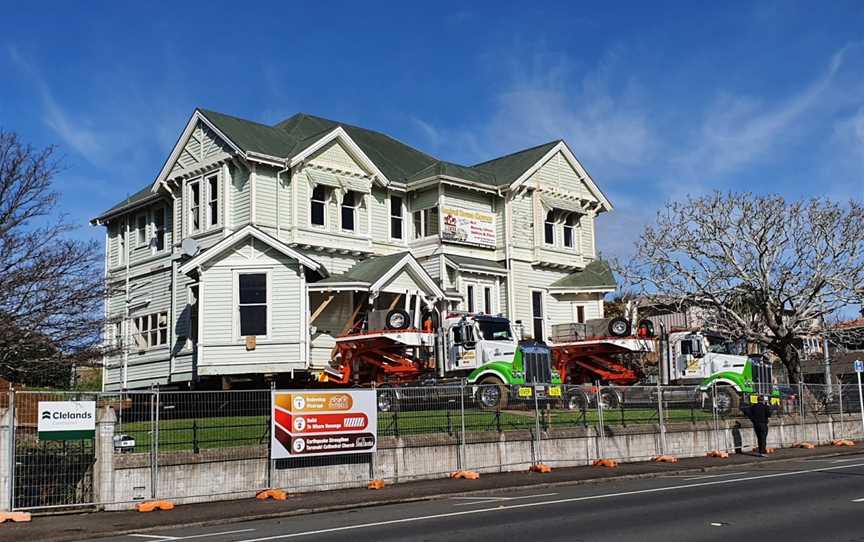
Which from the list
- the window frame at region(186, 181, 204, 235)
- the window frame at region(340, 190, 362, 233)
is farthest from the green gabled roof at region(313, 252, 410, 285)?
the window frame at region(186, 181, 204, 235)

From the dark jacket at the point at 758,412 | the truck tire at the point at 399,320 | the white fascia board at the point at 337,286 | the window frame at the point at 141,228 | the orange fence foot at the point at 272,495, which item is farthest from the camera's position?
the window frame at the point at 141,228

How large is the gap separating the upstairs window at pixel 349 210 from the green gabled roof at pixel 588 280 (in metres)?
8.75

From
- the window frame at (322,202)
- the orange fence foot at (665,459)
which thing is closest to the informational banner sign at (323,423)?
the orange fence foot at (665,459)

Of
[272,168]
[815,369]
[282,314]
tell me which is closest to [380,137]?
[272,168]

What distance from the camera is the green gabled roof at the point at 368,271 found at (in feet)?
99.1

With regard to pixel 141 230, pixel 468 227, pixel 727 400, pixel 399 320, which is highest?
pixel 141 230

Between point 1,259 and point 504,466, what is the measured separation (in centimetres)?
1213

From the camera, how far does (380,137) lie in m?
40.2

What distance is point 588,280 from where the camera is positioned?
37.4m

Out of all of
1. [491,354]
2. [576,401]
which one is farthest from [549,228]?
[576,401]

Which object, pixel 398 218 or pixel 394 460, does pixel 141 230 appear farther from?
pixel 394 460

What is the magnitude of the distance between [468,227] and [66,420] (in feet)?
69.6

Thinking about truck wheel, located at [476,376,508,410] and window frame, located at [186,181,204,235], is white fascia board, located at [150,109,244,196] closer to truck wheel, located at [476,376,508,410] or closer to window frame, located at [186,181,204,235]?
window frame, located at [186,181,204,235]

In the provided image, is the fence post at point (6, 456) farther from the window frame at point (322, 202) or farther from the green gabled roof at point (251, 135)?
the window frame at point (322, 202)
